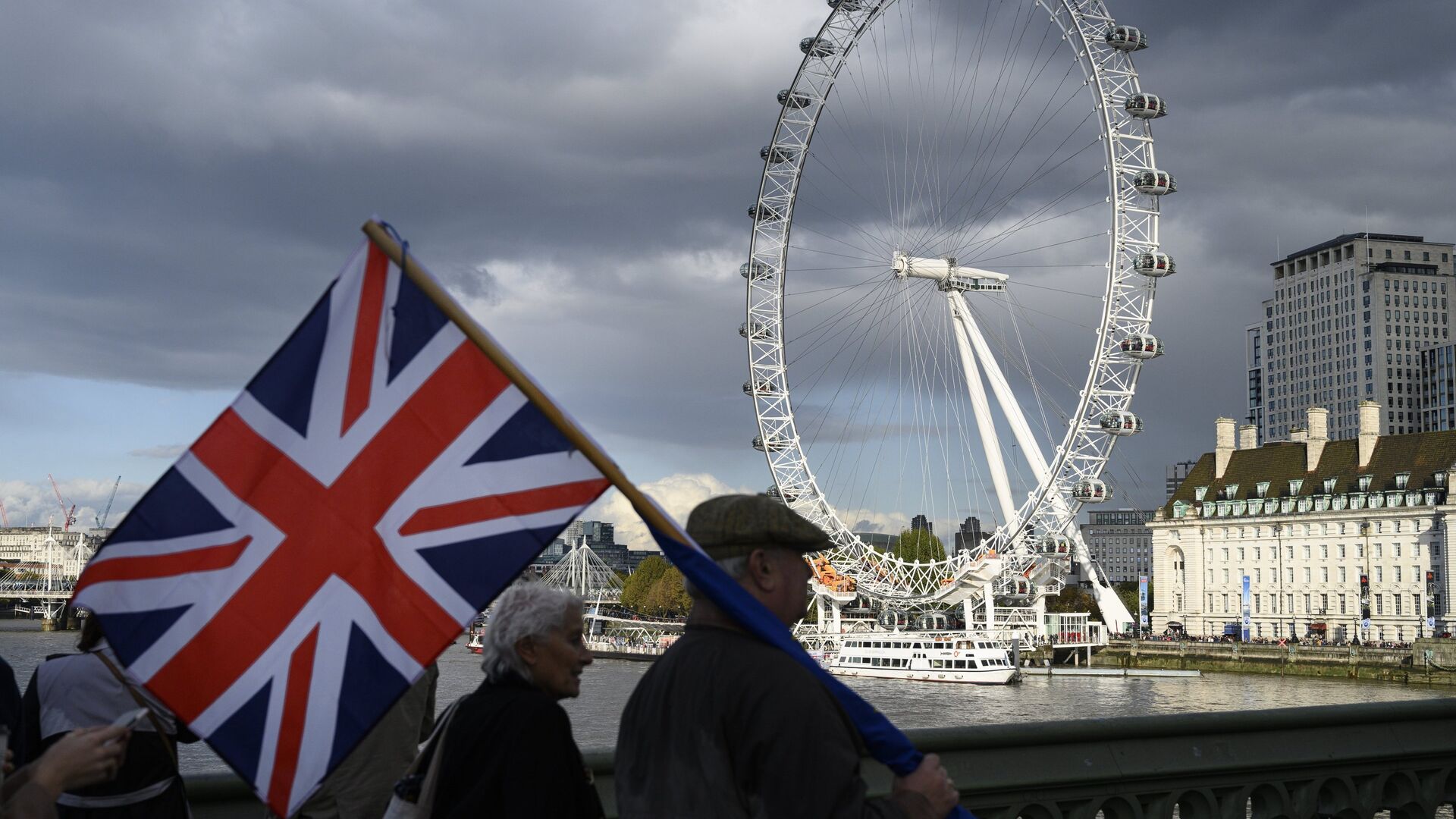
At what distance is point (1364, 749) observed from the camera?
16.4ft

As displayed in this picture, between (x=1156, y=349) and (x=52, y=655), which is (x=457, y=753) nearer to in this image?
(x=52, y=655)

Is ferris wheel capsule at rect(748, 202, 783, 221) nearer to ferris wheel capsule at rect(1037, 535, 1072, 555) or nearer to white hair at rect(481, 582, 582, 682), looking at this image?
ferris wheel capsule at rect(1037, 535, 1072, 555)

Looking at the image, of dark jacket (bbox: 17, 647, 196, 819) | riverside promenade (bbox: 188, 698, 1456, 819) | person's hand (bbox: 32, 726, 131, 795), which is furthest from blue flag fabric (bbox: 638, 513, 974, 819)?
dark jacket (bbox: 17, 647, 196, 819)

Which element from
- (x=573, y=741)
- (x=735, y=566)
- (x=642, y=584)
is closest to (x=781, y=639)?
(x=735, y=566)

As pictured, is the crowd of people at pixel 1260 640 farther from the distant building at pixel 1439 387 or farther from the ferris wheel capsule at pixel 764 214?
Result: the distant building at pixel 1439 387

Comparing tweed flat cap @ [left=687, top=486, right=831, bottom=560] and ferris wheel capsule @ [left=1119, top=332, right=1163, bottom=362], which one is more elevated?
ferris wheel capsule @ [left=1119, top=332, right=1163, bottom=362]

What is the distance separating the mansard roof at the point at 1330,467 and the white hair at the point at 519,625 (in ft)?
258

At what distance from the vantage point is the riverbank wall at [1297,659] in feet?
191

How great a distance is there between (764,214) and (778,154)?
84.2 inches

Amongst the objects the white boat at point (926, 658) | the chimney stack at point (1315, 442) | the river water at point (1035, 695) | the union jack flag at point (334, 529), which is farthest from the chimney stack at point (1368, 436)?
the union jack flag at point (334, 529)

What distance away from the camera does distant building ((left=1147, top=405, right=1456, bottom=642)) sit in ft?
245

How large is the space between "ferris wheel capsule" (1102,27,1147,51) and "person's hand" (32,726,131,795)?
42008 millimetres

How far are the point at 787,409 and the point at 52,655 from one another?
48.7m

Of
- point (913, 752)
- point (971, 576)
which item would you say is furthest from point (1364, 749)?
point (971, 576)
